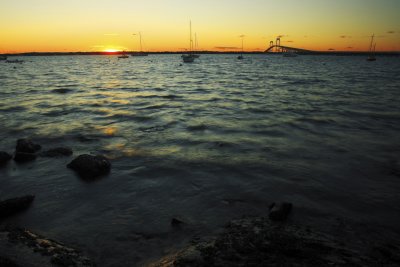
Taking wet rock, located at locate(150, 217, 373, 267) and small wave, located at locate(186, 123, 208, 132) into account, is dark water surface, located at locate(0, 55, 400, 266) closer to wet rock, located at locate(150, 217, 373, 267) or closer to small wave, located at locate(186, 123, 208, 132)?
small wave, located at locate(186, 123, 208, 132)

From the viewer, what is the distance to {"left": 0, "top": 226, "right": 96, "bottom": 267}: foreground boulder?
4613 mm

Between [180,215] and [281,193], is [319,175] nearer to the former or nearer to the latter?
[281,193]

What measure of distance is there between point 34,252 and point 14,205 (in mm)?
2634

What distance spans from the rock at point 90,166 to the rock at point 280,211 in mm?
5383

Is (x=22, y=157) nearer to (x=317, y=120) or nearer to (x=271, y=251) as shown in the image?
(x=271, y=251)

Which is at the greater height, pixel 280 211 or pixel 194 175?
pixel 280 211

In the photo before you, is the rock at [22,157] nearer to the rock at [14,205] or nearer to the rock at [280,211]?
the rock at [14,205]

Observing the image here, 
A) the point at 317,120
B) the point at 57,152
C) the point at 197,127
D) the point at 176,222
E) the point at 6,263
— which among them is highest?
the point at 6,263

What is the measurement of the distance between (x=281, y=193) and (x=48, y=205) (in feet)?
19.7

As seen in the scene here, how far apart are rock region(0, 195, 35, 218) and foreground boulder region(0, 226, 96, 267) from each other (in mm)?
1150

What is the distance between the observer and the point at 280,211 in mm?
6574

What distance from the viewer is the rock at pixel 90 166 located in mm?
9133

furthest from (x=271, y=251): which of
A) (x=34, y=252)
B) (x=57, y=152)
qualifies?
(x=57, y=152)

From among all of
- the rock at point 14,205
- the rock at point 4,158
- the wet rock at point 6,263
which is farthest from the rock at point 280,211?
the rock at point 4,158
